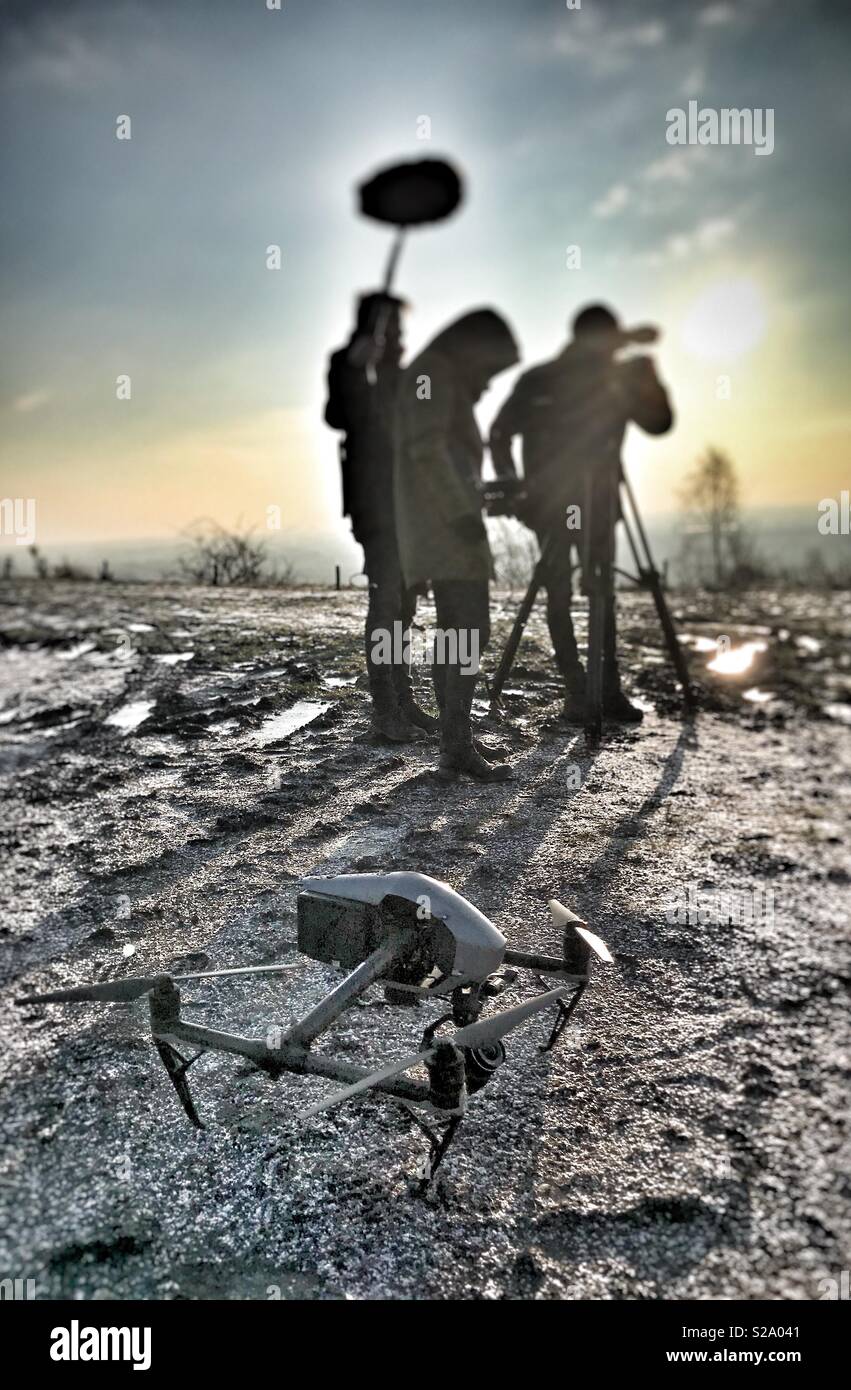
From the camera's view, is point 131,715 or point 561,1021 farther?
point 131,715

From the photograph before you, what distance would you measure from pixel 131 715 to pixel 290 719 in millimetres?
1058

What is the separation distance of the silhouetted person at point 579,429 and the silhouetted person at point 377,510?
0.47 metres

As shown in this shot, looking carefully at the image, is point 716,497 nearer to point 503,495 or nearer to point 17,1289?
point 503,495

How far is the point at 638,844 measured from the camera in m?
2.41

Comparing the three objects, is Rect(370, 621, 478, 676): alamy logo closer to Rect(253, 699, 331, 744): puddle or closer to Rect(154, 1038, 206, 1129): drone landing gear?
Rect(253, 699, 331, 744): puddle

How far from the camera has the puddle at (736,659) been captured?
1899 mm

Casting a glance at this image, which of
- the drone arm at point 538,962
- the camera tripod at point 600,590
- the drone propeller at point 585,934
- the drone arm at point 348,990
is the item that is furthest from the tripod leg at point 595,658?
the drone arm at point 348,990

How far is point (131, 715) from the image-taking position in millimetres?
3357

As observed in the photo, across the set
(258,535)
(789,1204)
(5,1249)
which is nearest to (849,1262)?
(789,1204)

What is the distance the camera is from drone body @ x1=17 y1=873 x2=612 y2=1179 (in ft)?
4.48

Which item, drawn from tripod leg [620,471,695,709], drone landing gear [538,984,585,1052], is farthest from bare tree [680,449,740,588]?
drone landing gear [538,984,585,1052]

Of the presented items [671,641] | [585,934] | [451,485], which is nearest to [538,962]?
[585,934]

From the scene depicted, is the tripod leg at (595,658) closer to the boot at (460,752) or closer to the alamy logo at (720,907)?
the boot at (460,752)
